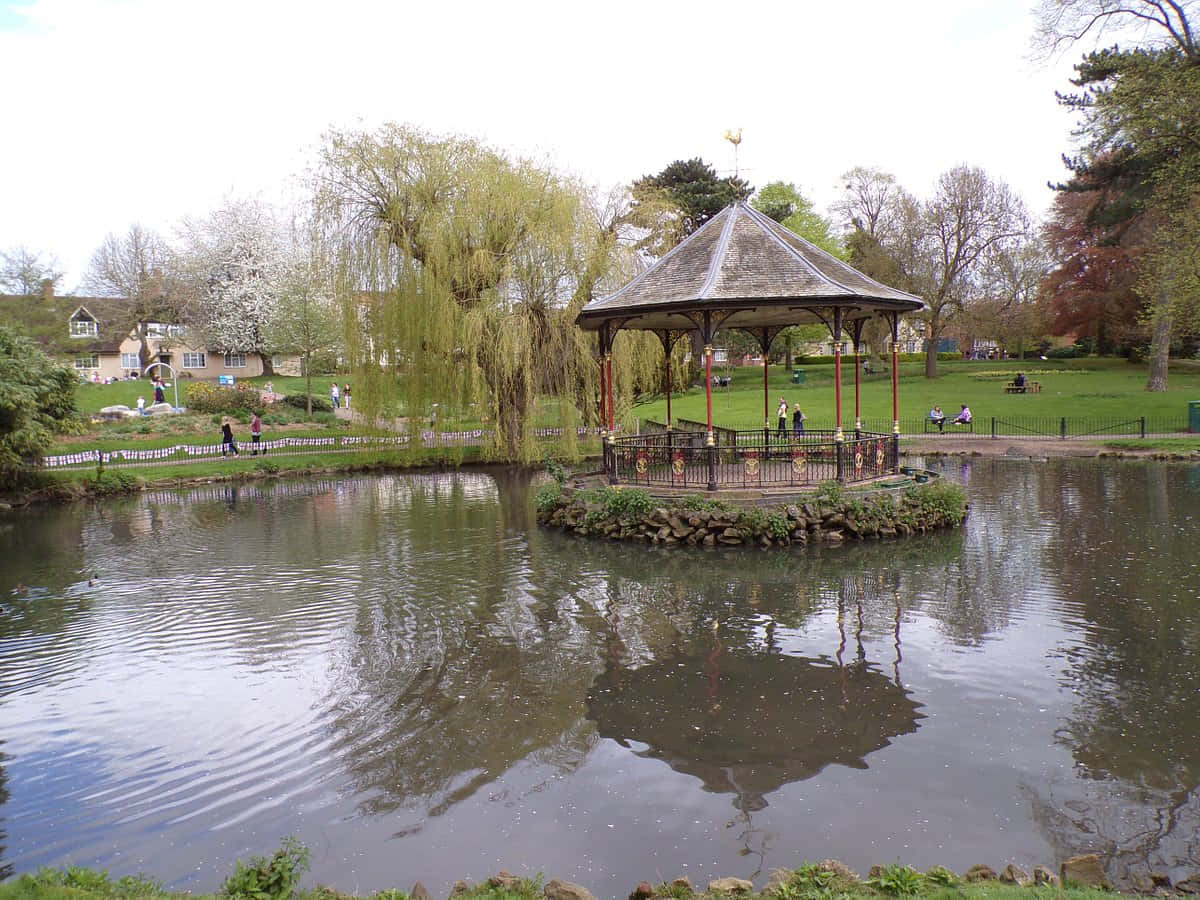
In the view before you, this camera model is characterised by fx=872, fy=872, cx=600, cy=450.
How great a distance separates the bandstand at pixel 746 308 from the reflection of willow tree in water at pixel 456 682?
468cm

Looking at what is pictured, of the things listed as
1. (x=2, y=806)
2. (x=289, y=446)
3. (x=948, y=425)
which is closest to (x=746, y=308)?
(x=2, y=806)

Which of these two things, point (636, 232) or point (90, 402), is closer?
point (636, 232)

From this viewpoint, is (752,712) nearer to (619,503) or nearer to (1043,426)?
(619,503)

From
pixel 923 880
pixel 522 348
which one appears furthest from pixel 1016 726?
pixel 522 348

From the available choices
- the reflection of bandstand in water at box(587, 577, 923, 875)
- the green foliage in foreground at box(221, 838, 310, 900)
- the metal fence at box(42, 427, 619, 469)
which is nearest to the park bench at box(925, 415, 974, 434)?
the metal fence at box(42, 427, 619, 469)

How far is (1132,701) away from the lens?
777 centimetres

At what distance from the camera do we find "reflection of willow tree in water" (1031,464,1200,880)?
5680 millimetres

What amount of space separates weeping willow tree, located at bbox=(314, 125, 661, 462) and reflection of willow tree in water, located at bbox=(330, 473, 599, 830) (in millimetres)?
11945

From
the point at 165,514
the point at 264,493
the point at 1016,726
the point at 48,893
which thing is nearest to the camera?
the point at 48,893

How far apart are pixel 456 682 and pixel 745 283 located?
35.2ft

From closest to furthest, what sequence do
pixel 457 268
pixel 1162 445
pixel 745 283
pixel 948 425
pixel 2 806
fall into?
pixel 2 806
pixel 745 283
pixel 457 268
pixel 1162 445
pixel 948 425

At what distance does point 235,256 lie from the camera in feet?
173

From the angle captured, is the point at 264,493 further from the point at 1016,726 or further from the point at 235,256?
the point at 235,256

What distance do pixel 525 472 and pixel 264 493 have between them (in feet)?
25.4
